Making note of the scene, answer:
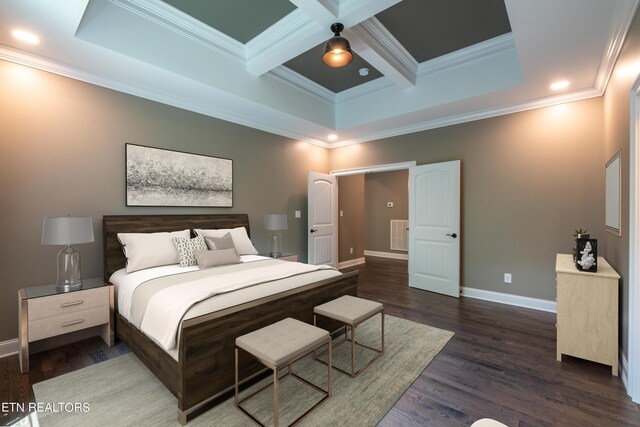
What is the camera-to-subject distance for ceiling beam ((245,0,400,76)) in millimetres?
2336

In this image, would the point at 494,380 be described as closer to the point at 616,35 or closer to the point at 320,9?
the point at 616,35

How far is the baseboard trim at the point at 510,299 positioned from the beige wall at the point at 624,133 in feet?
3.81

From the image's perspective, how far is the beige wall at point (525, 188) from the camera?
11.3 ft

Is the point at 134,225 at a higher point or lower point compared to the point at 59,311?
higher

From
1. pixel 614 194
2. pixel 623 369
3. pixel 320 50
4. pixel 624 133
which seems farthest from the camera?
pixel 320 50

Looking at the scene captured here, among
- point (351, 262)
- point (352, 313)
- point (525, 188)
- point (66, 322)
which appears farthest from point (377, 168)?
point (66, 322)

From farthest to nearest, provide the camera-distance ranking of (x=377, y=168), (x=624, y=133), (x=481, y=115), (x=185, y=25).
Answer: (x=377, y=168), (x=481, y=115), (x=185, y=25), (x=624, y=133)

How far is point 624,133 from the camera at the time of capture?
2277mm

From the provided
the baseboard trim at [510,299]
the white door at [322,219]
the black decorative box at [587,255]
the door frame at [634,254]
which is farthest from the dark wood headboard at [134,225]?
the door frame at [634,254]

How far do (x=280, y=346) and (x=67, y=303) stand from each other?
6.67ft

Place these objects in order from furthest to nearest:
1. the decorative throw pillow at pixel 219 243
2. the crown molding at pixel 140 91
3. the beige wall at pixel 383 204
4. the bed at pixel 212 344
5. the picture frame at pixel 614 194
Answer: the beige wall at pixel 383 204, the decorative throw pillow at pixel 219 243, the crown molding at pixel 140 91, the picture frame at pixel 614 194, the bed at pixel 212 344

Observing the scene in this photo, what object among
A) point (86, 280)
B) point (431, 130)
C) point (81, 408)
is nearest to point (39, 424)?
point (81, 408)

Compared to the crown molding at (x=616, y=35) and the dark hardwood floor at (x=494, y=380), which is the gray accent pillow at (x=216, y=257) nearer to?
the dark hardwood floor at (x=494, y=380)

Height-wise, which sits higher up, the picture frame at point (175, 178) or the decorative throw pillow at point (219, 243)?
the picture frame at point (175, 178)
